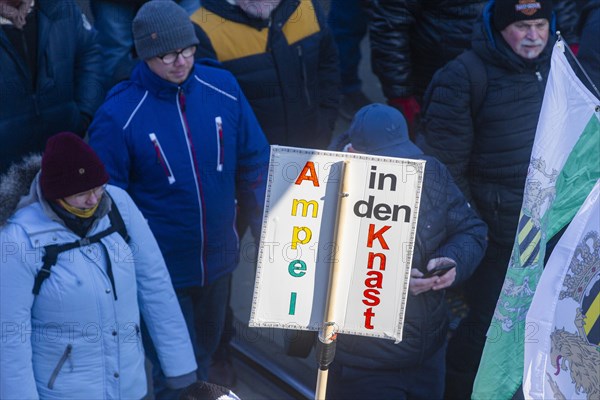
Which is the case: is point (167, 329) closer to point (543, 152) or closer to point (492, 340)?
point (492, 340)

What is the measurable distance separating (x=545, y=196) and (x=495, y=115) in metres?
1.33

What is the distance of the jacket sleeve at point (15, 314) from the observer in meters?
3.87

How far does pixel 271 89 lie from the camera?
5504 mm

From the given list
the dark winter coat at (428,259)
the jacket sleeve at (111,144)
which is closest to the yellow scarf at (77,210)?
the jacket sleeve at (111,144)

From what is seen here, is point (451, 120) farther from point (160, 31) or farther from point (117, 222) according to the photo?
point (117, 222)

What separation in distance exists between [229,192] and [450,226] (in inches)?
45.4

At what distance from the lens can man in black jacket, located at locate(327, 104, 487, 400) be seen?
13.6ft

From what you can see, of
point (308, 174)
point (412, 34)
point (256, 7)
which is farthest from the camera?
point (412, 34)

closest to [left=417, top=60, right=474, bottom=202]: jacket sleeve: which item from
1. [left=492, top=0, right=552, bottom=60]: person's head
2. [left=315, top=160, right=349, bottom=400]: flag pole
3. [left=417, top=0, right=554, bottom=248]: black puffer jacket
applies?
[left=417, top=0, right=554, bottom=248]: black puffer jacket

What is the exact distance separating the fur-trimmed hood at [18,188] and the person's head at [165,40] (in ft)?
2.57

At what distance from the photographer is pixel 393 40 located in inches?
228

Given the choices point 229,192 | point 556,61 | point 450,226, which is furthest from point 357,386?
point 556,61

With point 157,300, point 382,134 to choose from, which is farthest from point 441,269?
point 157,300

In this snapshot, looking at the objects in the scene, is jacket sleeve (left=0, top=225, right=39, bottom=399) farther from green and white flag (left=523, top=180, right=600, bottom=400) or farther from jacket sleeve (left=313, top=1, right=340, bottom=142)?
jacket sleeve (left=313, top=1, right=340, bottom=142)
